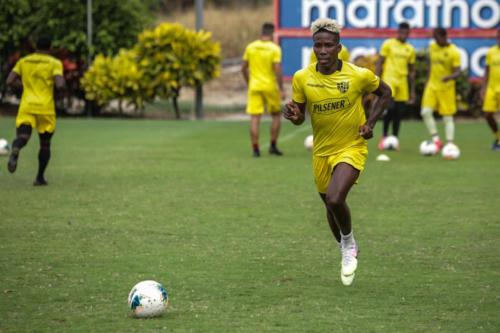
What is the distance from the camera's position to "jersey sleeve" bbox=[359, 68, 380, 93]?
8.84 metres

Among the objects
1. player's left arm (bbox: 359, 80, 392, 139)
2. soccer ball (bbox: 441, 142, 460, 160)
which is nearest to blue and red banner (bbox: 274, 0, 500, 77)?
soccer ball (bbox: 441, 142, 460, 160)

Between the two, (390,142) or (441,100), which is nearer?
(441,100)

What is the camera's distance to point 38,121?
571 inches

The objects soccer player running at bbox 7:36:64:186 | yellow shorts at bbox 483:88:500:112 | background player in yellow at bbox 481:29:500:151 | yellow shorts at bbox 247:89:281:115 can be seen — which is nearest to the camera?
soccer player running at bbox 7:36:64:186

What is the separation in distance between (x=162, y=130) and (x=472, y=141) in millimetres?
7255

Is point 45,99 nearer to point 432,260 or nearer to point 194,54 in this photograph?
point 432,260

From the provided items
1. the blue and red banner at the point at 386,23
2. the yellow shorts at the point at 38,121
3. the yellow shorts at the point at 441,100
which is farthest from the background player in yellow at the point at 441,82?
the blue and red banner at the point at 386,23

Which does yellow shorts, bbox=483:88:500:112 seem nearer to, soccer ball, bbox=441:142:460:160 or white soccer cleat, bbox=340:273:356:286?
soccer ball, bbox=441:142:460:160

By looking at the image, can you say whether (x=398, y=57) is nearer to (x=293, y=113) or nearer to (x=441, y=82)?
(x=441, y=82)

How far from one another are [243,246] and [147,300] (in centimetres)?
313

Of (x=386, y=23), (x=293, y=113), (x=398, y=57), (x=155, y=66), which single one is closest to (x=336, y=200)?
(x=293, y=113)

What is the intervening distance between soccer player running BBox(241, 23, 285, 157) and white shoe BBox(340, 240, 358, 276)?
10176mm

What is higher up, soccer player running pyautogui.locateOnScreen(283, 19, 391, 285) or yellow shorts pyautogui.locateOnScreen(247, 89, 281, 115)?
soccer player running pyautogui.locateOnScreen(283, 19, 391, 285)

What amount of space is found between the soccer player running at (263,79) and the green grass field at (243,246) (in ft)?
2.61
